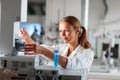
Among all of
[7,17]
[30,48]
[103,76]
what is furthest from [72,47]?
[103,76]

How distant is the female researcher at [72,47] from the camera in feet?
5.38

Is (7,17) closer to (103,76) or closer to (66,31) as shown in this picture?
(66,31)

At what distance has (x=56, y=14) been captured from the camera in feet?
12.4

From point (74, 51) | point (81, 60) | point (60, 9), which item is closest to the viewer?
point (81, 60)

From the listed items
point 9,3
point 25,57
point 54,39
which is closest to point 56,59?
point 25,57

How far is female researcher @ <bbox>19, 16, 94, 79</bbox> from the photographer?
1.64 m

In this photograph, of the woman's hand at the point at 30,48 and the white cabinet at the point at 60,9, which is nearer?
the woman's hand at the point at 30,48

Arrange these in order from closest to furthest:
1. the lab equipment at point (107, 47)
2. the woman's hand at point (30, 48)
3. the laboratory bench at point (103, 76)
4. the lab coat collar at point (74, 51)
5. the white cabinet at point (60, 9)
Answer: the woman's hand at point (30, 48) < the lab coat collar at point (74, 51) < the laboratory bench at point (103, 76) < the white cabinet at point (60, 9) < the lab equipment at point (107, 47)

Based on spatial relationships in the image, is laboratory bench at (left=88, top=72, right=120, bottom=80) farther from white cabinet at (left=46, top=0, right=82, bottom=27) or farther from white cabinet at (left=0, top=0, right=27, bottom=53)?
white cabinet at (left=0, top=0, right=27, bottom=53)

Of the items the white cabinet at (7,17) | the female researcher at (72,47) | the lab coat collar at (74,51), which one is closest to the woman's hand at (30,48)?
the female researcher at (72,47)

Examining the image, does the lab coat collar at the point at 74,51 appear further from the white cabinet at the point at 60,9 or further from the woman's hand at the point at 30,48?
the white cabinet at the point at 60,9

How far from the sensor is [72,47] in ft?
6.41

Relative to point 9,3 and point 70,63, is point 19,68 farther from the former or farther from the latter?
point 9,3

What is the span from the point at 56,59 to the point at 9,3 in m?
0.59
